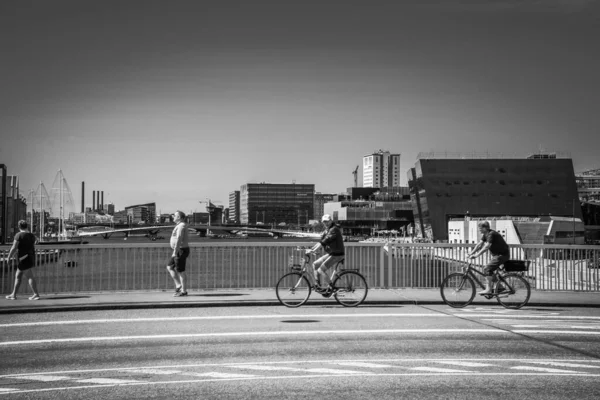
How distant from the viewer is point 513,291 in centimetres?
1380

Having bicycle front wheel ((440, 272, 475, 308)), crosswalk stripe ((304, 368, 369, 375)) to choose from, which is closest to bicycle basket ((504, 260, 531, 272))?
bicycle front wheel ((440, 272, 475, 308))

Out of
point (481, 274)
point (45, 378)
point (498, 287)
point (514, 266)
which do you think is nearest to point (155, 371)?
point (45, 378)

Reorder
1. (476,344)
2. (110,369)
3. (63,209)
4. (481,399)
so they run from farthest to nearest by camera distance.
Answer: (63,209) < (476,344) < (110,369) < (481,399)

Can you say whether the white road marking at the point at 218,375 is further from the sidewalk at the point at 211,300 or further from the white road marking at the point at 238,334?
the sidewalk at the point at 211,300

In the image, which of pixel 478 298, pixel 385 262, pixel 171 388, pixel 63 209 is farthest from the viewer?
pixel 63 209

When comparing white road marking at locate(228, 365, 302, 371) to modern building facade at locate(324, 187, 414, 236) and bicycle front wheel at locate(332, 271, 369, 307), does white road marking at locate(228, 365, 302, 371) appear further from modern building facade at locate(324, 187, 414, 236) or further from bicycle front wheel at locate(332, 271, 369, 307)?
modern building facade at locate(324, 187, 414, 236)

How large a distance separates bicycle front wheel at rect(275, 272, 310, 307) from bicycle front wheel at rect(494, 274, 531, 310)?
438 cm

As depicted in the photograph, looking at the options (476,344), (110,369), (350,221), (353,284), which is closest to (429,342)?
(476,344)

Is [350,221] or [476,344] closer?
[476,344]

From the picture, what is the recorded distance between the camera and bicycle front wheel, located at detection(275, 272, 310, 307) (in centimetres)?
1351

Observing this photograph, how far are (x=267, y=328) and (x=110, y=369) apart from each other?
12.0 ft

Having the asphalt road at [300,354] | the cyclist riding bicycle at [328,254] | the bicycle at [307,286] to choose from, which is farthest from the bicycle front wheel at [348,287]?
the asphalt road at [300,354]

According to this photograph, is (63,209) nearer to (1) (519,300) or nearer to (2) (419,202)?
(2) (419,202)

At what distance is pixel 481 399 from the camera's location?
258 inches
